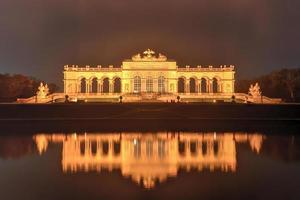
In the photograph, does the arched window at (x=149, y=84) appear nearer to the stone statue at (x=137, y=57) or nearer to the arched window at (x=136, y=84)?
the arched window at (x=136, y=84)

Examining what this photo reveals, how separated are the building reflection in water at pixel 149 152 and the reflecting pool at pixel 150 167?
0.11 ft

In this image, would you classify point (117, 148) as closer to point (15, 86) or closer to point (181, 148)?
point (181, 148)

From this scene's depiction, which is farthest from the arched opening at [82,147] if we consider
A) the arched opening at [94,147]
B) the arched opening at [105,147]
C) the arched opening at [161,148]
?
the arched opening at [161,148]

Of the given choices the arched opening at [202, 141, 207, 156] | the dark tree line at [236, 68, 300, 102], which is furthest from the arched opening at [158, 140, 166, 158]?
the dark tree line at [236, 68, 300, 102]

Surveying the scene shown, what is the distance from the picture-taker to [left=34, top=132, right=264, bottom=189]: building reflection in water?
15050mm

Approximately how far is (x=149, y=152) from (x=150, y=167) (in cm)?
316

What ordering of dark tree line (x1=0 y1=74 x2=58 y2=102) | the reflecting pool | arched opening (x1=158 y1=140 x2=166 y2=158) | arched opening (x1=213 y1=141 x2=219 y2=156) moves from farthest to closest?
dark tree line (x1=0 y1=74 x2=58 y2=102), arched opening (x1=213 y1=141 x2=219 y2=156), arched opening (x1=158 y1=140 x2=166 y2=158), the reflecting pool

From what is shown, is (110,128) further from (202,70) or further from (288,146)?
(202,70)

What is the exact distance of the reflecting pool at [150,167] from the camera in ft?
39.0

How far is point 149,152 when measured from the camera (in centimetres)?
1839

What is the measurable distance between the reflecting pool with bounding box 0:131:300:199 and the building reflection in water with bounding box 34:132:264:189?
3cm

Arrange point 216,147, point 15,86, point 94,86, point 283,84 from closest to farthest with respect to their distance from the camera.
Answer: point 216,147 → point 283,84 → point 15,86 → point 94,86

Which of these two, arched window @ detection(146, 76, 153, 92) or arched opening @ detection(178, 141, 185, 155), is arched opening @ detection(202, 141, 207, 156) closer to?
arched opening @ detection(178, 141, 185, 155)

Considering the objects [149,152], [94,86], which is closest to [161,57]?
[94,86]
